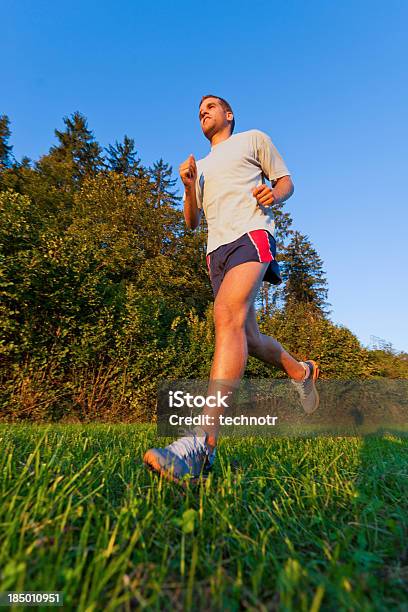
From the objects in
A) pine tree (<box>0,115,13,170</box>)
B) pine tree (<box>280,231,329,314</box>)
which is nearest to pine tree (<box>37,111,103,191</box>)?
pine tree (<box>0,115,13,170</box>)

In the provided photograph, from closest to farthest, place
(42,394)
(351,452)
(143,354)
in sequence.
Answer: (351,452) < (42,394) < (143,354)

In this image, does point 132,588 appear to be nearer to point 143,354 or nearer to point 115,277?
point 143,354

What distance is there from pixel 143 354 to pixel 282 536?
542cm

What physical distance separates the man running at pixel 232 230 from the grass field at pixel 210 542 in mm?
348

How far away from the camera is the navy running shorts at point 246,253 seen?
1969mm

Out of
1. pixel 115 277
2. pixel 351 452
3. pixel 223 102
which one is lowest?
pixel 351 452

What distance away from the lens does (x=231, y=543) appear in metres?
0.89

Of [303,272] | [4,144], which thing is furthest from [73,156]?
[303,272]

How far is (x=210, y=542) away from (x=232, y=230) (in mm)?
1566

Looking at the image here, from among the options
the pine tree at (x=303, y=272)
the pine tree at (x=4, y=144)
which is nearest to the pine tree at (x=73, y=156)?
the pine tree at (x=4, y=144)

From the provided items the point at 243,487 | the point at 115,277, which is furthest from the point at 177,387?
the point at 115,277

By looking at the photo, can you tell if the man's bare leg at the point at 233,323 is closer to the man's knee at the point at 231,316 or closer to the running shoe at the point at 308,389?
the man's knee at the point at 231,316

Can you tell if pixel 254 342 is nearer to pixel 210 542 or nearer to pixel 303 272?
pixel 210 542

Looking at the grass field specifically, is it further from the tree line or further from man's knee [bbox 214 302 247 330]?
the tree line
